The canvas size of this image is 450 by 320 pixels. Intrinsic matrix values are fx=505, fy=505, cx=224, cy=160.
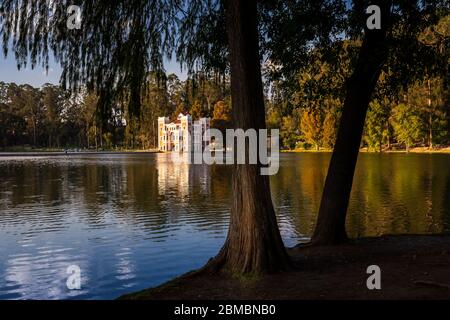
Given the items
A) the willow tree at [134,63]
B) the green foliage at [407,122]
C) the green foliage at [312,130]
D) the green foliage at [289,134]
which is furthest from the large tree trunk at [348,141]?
the green foliage at [289,134]

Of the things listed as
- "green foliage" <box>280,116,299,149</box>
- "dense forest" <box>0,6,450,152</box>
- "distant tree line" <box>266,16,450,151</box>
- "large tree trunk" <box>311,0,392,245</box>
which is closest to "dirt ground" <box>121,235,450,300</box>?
"large tree trunk" <box>311,0,392,245</box>

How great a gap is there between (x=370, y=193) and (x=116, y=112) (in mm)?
21373

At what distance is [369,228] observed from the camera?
17219 mm

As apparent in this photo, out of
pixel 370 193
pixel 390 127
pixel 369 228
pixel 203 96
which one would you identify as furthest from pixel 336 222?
pixel 390 127

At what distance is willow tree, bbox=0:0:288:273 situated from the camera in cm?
815

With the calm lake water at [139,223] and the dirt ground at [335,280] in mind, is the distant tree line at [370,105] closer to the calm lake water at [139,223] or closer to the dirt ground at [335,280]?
the dirt ground at [335,280]

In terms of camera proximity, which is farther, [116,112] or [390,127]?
[390,127]

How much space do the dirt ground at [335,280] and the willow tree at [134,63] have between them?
51cm

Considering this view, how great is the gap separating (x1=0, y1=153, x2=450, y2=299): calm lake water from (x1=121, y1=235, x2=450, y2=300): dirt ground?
317 cm

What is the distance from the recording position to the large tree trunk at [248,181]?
8.34m

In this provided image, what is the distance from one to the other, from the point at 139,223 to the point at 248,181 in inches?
452

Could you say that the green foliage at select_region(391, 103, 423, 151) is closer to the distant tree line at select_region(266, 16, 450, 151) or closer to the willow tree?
the distant tree line at select_region(266, 16, 450, 151)

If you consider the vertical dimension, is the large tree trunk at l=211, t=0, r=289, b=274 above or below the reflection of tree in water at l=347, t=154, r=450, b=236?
above
